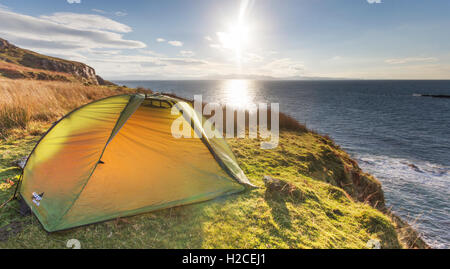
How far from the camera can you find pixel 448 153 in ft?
61.9

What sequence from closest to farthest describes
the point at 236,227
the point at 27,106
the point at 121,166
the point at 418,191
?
the point at 236,227 → the point at 121,166 → the point at 27,106 → the point at 418,191

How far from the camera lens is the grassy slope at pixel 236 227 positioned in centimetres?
319

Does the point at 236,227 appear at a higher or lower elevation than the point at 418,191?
higher

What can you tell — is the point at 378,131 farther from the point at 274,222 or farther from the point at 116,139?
the point at 116,139

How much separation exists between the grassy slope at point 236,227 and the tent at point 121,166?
20 cm

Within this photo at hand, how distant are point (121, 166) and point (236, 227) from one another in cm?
261

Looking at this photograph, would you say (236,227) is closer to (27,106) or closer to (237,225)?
(237,225)

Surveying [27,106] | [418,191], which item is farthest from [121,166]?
[418,191]

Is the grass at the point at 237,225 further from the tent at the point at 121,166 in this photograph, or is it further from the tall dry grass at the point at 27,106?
the tall dry grass at the point at 27,106

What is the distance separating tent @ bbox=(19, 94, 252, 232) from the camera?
11.9 ft

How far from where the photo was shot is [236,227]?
143 inches

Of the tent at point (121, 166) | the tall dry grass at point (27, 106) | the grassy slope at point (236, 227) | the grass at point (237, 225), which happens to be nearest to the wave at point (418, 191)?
the grass at point (237, 225)

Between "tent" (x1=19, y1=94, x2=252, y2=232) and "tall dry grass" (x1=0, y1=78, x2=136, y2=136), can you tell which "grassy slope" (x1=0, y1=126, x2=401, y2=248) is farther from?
"tall dry grass" (x1=0, y1=78, x2=136, y2=136)
